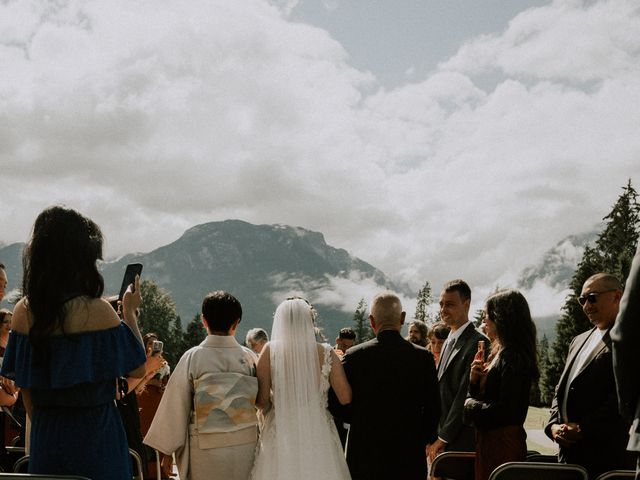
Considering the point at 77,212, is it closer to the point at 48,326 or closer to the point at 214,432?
the point at 48,326

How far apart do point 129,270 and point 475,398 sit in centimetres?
291

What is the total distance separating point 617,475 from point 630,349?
219 cm

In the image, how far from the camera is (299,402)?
512cm

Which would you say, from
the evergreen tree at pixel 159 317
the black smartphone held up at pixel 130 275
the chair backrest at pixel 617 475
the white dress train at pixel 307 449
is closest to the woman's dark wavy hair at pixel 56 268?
the black smartphone held up at pixel 130 275

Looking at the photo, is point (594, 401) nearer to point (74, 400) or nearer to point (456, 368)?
point (456, 368)

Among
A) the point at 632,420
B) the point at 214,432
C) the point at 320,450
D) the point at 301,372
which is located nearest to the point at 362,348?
the point at 301,372

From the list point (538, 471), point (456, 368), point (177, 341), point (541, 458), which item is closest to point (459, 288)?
point (456, 368)

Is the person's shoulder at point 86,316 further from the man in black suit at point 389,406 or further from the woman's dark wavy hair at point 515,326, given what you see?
the woman's dark wavy hair at point 515,326

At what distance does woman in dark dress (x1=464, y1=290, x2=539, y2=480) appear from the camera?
16.0 ft

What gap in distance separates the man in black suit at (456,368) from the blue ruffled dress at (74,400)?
3.06 meters

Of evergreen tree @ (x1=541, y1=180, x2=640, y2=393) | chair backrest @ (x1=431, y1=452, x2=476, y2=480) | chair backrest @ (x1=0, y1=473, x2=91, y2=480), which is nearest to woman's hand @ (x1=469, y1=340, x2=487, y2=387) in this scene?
chair backrest @ (x1=431, y1=452, x2=476, y2=480)

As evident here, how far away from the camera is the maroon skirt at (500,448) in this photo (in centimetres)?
488

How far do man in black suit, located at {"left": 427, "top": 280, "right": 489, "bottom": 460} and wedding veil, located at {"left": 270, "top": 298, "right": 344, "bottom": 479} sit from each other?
1.15 metres

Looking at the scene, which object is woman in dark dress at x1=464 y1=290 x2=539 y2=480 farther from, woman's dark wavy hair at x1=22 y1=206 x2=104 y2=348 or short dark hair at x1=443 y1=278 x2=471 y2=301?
woman's dark wavy hair at x1=22 y1=206 x2=104 y2=348
